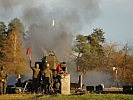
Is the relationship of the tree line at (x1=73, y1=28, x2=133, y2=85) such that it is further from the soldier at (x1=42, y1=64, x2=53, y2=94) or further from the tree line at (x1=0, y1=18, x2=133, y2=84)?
the soldier at (x1=42, y1=64, x2=53, y2=94)

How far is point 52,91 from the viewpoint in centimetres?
3172

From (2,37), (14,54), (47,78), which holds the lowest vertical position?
(47,78)

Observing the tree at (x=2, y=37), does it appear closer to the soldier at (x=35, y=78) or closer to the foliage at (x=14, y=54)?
the foliage at (x=14, y=54)

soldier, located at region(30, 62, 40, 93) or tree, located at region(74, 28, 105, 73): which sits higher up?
tree, located at region(74, 28, 105, 73)

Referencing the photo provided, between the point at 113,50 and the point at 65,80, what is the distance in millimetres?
51603

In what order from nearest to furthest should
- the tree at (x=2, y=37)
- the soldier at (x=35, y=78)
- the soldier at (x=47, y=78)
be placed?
the soldier at (x=47, y=78), the soldier at (x=35, y=78), the tree at (x=2, y=37)

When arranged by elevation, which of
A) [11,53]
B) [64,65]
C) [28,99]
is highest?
[11,53]

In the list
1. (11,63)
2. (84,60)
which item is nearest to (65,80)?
(11,63)

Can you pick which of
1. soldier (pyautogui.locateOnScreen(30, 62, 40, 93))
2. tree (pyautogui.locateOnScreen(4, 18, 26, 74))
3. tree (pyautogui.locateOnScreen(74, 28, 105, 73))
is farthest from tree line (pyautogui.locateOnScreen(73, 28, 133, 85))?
soldier (pyautogui.locateOnScreen(30, 62, 40, 93))

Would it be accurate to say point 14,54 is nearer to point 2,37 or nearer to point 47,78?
point 2,37

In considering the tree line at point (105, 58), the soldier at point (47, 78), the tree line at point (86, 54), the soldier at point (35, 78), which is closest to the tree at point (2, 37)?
the tree line at point (86, 54)

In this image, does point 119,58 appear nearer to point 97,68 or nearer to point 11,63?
point 97,68

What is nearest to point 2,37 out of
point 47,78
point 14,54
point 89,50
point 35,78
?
point 14,54

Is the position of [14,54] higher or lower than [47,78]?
higher
